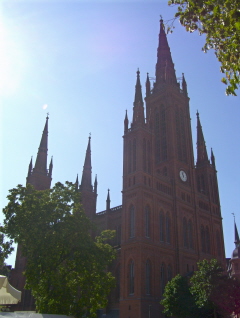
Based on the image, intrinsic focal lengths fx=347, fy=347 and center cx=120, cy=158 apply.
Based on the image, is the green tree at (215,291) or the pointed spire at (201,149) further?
the pointed spire at (201,149)

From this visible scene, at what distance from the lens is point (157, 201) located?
50.3m

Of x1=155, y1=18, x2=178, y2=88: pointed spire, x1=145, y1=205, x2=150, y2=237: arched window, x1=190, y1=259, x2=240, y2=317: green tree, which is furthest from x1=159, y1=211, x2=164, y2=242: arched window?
x1=155, y1=18, x2=178, y2=88: pointed spire

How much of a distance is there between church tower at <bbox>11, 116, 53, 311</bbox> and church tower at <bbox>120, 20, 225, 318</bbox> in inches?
810

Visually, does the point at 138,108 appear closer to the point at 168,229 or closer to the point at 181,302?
the point at 168,229

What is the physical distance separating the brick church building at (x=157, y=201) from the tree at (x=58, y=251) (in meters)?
17.6

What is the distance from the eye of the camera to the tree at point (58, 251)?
24844mm

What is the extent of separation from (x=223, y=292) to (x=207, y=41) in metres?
28.7

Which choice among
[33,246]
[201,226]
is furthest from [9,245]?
[201,226]

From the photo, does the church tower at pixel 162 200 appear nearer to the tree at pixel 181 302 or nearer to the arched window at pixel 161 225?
the arched window at pixel 161 225

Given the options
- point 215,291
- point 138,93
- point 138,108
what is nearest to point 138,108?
point 138,108

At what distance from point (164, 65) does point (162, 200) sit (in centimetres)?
3096

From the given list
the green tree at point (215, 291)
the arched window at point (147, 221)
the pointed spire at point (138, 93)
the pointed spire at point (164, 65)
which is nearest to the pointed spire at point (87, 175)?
the pointed spire at point (138, 93)

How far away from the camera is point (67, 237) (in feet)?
85.7

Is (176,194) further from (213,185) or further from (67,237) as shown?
(67,237)
